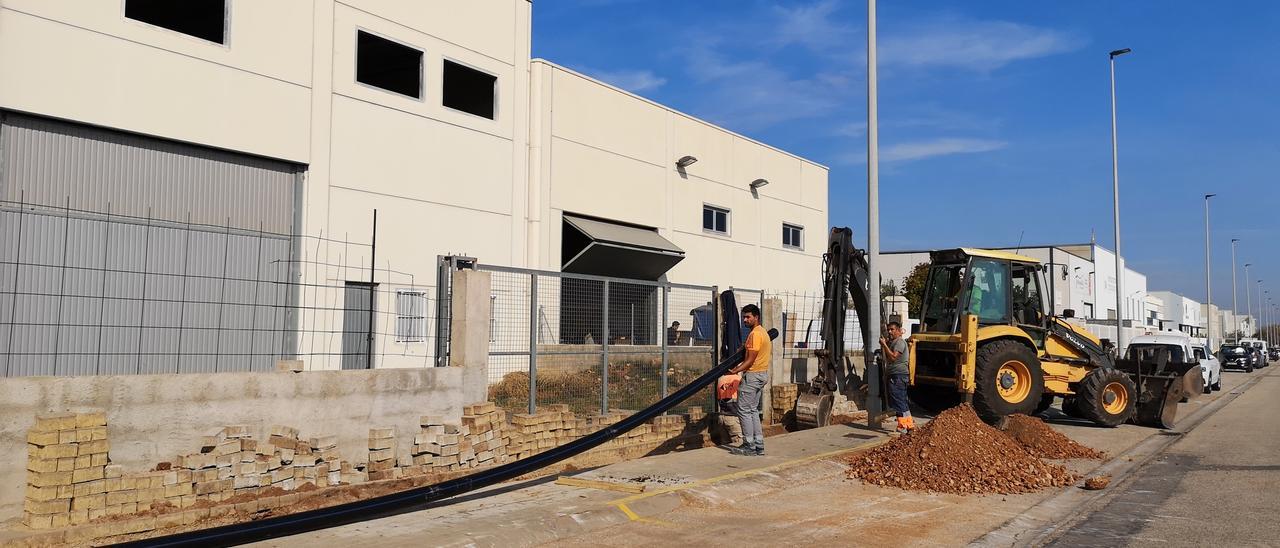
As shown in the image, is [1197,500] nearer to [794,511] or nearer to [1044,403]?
[794,511]

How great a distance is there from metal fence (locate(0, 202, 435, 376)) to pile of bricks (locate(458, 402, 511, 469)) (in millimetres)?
1472

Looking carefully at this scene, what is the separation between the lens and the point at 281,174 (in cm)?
1566

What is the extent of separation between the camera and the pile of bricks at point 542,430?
1123 centimetres

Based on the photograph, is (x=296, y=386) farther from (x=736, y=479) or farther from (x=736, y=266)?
(x=736, y=266)

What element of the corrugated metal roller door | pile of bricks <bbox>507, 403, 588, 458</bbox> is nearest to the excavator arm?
pile of bricks <bbox>507, 403, 588, 458</bbox>

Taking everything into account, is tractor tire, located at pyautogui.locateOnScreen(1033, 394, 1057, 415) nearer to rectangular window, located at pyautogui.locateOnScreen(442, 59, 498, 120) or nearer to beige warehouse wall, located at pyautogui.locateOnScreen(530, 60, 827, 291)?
beige warehouse wall, located at pyautogui.locateOnScreen(530, 60, 827, 291)

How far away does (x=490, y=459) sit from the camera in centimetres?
1080

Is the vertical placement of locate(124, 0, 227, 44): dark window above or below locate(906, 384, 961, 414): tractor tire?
above

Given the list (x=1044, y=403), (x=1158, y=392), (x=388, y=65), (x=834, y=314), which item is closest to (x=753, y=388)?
(x=834, y=314)

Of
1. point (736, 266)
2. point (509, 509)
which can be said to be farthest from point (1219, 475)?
point (736, 266)

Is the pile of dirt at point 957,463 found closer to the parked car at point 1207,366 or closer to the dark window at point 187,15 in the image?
the dark window at point 187,15

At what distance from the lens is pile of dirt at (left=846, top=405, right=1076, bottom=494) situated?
9.88m

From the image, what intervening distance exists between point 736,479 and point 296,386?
4678mm

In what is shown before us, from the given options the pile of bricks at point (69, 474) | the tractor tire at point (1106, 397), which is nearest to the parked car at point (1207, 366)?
the tractor tire at point (1106, 397)
